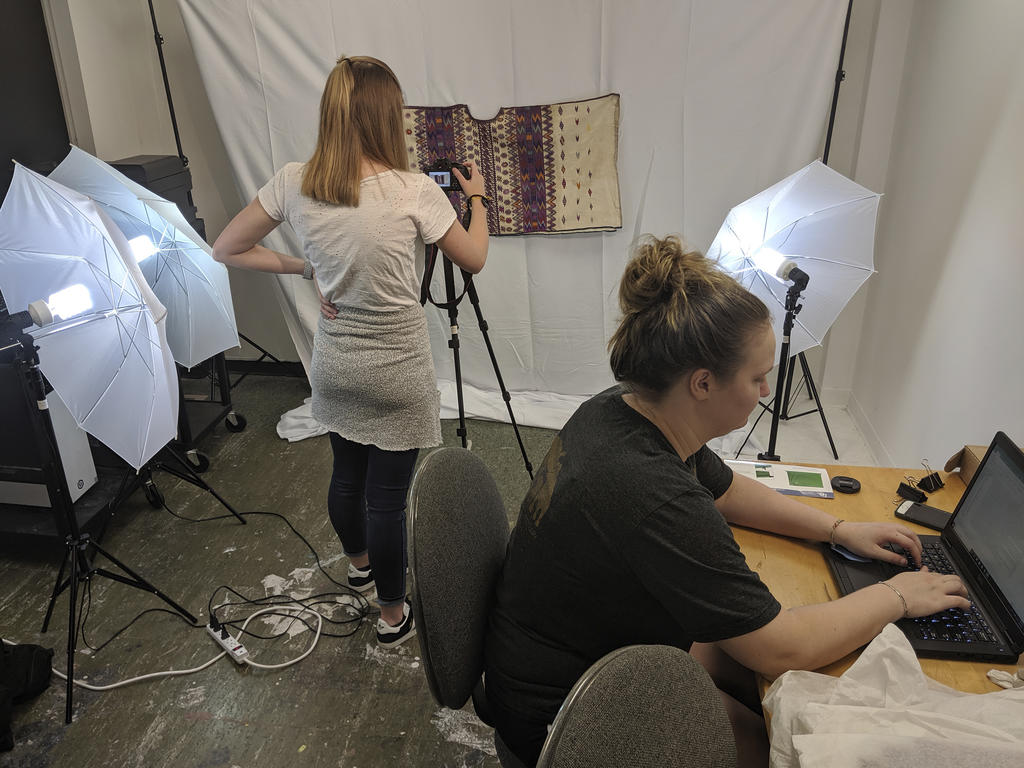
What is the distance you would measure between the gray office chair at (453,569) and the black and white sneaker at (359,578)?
3.44 feet

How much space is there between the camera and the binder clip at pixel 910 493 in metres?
1.39

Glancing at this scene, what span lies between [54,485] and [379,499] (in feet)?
3.73

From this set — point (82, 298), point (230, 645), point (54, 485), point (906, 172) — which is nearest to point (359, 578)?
point (230, 645)

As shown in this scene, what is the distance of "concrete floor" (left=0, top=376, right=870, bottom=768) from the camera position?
5.61ft

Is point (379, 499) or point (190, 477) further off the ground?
point (379, 499)

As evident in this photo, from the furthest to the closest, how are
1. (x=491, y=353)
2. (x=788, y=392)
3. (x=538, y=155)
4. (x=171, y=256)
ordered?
1. (x=788, y=392)
2. (x=538, y=155)
3. (x=491, y=353)
4. (x=171, y=256)

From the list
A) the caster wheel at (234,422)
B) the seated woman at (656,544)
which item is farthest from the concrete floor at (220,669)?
the seated woman at (656,544)

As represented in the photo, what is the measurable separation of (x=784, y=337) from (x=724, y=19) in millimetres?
1343

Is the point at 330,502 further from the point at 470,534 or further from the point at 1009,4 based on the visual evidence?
the point at 1009,4

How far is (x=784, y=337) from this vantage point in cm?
195

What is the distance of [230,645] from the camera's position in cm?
198

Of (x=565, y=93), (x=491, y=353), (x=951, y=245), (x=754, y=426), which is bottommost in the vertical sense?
(x=754, y=426)

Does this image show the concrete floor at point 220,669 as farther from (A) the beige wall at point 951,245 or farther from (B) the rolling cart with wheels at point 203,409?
(A) the beige wall at point 951,245

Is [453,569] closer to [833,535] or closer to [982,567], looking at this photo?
[833,535]
